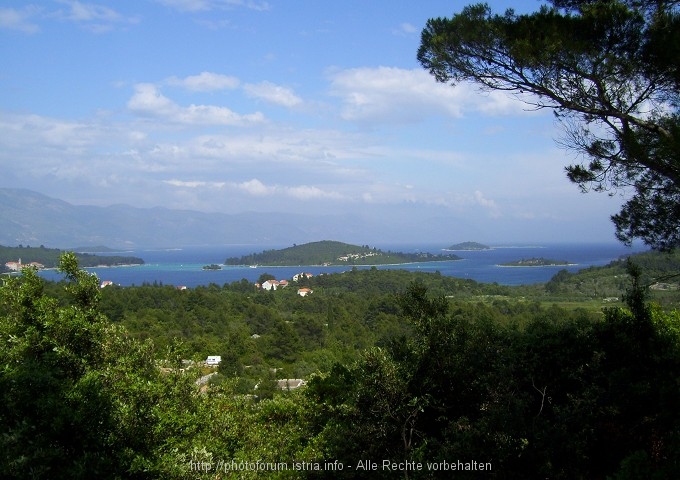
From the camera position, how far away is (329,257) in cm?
12975

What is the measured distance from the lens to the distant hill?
409 feet

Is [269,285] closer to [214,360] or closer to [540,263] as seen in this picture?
[214,360]

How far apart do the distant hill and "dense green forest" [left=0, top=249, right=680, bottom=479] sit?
111415mm

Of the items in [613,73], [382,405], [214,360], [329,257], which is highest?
[613,73]

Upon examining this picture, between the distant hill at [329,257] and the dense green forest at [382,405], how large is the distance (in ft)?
366

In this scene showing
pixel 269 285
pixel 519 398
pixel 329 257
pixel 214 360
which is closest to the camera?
pixel 519 398

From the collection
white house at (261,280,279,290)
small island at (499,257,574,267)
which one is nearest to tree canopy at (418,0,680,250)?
white house at (261,280,279,290)

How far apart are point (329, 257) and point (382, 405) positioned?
409ft

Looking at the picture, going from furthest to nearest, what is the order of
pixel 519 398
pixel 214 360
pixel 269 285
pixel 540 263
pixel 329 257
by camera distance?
pixel 329 257 → pixel 540 263 → pixel 269 285 → pixel 214 360 → pixel 519 398

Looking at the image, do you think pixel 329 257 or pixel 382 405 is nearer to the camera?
pixel 382 405

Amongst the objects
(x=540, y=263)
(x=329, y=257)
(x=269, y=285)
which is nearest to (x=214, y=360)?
(x=269, y=285)

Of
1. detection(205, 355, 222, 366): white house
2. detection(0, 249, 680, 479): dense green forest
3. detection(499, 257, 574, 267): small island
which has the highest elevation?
detection(0, 249, 680, 479): dense green forest

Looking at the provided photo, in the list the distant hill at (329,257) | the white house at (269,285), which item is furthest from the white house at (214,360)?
the distant hill at (329,257)

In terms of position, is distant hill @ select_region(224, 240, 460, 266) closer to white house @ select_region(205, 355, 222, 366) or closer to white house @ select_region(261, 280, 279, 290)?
white house @ select_region(261, 280, 279, 290)
